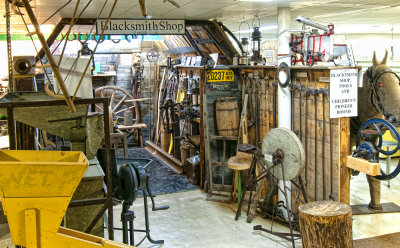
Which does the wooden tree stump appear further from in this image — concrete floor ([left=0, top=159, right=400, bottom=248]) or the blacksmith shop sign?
the blacksmith shop sign

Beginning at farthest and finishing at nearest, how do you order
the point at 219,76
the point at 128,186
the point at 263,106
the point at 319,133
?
the point at 219,76 < the point at 263,106 < the point at 319,133 < the point at 128,186

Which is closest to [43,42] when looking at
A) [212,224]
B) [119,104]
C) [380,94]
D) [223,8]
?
[223,8]

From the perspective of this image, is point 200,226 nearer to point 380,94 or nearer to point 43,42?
point 380,94

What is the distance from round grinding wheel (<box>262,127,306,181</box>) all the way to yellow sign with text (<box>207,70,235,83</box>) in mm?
1830

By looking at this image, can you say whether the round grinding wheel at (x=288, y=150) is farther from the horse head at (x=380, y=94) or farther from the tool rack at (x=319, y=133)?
the horse head at (x=380, y=94)

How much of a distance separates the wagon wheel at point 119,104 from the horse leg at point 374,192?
613cm

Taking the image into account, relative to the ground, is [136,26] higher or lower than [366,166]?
higher

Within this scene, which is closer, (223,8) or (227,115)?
(223,8)

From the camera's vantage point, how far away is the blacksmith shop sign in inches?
252

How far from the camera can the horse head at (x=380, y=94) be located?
523 cm

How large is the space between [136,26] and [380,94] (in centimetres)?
361

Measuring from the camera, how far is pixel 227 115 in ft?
22.3

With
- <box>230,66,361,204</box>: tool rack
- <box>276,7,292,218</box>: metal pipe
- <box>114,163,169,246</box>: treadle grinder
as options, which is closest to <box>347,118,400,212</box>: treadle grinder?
<box>230,66,361,204</box>: tool rack

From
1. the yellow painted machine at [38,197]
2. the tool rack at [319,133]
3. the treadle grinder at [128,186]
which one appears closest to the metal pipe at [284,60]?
the tool rack at [319,133]
